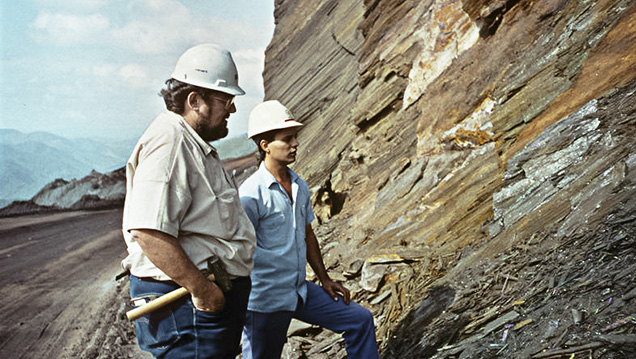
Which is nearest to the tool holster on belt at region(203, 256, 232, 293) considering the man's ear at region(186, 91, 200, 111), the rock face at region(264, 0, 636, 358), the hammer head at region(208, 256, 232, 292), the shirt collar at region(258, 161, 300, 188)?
the hammer head at region(208, 256, 232, 292)

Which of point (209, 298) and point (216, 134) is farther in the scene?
point (216, 134)

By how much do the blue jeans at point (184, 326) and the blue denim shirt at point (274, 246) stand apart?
21.9 inches

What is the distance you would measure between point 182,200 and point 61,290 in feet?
36.6

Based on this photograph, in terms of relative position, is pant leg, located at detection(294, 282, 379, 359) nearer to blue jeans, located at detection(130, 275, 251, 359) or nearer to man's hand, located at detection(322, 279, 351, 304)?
man's hand, located at detection(322, 279, 351, 304)

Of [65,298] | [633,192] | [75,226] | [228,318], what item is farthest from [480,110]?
[75,226]

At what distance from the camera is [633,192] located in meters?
3.27

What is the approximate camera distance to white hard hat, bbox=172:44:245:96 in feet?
6.79

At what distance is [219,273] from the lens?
6.30 ft

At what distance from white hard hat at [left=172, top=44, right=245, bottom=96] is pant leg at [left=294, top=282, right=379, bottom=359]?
49.1 inches

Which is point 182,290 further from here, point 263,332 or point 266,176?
point 266,176

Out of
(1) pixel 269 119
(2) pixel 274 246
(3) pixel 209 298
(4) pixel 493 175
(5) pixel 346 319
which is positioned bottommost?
(4) pixel 493 175

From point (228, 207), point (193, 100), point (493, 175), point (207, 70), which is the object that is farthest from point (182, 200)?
point (493, 175)

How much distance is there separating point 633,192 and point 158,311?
2.94 metres

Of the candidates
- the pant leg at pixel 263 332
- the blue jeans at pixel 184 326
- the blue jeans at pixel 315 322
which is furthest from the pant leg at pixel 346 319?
the blue jeans at pixel 184 326
